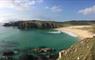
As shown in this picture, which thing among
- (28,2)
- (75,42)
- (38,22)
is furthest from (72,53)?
(28,2)

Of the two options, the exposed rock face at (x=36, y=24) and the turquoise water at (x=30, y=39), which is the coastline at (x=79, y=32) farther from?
the exposed rock face at (x=36, y=24)

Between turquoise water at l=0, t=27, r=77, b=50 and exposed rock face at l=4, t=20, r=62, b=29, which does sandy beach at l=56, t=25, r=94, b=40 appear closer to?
turquoise water at l=0, t=27, r=77, b=50

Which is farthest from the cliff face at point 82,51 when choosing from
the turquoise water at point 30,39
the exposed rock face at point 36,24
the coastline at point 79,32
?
the exposed rock face at point 36,24

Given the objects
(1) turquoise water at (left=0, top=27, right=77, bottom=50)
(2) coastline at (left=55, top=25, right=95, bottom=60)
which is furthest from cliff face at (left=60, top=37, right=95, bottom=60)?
(1) turquoise water at (left=0, top=27, right=77, bottom=50)

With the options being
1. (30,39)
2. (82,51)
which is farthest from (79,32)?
(30,39)

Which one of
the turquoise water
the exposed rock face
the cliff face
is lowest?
the cliff face

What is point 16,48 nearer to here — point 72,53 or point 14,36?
point 14,36

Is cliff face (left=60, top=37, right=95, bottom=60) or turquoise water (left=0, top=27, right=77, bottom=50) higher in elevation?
turquoise water (left=0, top=27, right=77, bottom=50)
